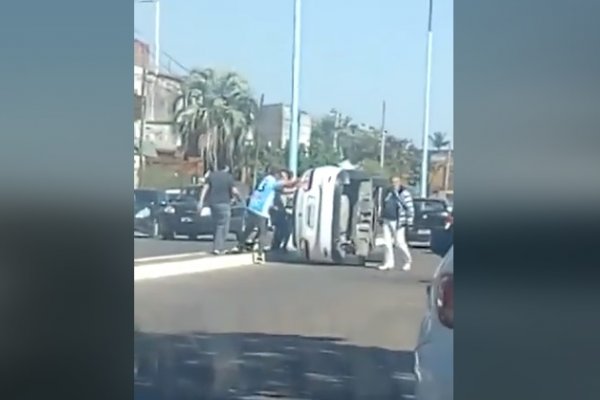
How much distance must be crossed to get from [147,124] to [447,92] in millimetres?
577

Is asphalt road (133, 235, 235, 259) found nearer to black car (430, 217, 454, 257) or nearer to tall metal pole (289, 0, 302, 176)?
tall metal pole (289, 0, 302, 176)

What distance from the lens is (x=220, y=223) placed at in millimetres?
1608

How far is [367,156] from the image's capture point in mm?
1566

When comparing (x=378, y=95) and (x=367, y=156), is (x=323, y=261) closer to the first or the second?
(x=367, y=156)

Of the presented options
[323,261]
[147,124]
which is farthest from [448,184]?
[147,124]

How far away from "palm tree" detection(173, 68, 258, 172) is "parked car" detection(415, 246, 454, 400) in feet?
1.45

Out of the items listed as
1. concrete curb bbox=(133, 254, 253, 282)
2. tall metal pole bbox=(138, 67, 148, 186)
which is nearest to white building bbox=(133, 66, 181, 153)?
tall metal pole bbox=(138, 67, 148, 186)

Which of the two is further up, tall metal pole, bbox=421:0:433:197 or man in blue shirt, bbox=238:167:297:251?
tall metal pole, bbox=421:0:433:197

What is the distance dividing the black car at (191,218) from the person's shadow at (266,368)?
0.20m

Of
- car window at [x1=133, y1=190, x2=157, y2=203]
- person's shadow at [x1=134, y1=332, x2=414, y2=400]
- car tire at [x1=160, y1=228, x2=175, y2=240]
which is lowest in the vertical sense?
person's shadow at [x1=134, y1=332, x2=414, y2=400]

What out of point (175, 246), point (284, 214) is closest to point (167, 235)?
point (175, 246)

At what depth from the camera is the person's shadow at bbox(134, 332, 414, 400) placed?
1590 mm

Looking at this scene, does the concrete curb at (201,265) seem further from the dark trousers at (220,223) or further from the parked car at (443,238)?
the parked car at (443,238)

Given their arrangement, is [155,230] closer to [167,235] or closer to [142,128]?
[167,235]
